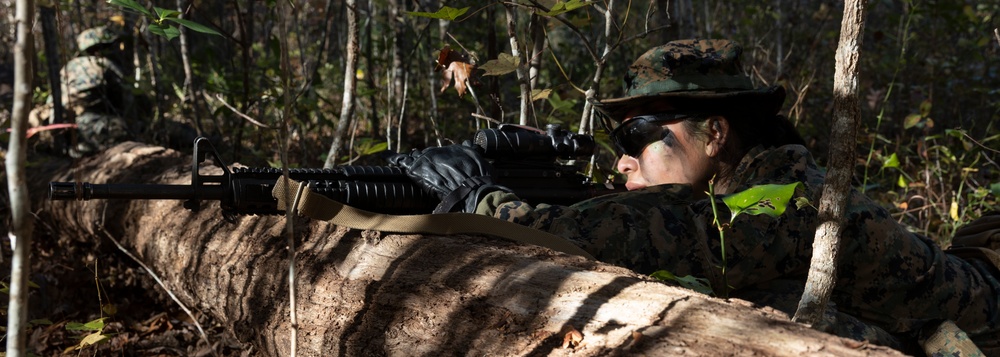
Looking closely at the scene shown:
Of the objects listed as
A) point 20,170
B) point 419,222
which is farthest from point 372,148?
point 20,170

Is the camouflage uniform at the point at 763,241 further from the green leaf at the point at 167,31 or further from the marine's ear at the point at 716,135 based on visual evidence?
the green leaf at the point at 167,31

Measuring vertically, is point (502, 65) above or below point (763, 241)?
above

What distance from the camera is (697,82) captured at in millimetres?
3193

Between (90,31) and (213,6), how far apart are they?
11.7ft

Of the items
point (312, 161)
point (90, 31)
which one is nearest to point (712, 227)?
point (312, 161)

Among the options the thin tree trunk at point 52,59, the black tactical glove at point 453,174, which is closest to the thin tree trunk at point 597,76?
the black tactical glove at point 453,174

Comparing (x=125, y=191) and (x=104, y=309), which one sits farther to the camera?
(x=104, y=309)

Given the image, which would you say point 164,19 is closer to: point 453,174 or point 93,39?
point 453,174

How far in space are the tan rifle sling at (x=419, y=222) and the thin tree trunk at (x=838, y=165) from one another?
0.63 metres

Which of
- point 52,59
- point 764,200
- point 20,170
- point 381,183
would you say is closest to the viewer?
point 20,170

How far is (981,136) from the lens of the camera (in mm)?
7430

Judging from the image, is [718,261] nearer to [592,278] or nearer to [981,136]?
[592,278]

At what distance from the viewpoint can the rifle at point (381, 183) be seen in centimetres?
274

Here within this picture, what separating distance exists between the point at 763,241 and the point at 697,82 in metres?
0.72
